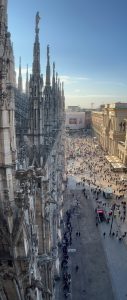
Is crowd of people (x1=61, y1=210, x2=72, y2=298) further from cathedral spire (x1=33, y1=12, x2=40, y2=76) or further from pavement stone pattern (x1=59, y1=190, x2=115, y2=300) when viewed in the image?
cathedral spire (x1=33, y1=12, x2=40, y2=76)

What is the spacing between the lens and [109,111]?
4402 inches

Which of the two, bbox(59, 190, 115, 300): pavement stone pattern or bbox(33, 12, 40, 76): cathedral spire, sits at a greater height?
bbox(33, 12, 40, 76): cathedral spire

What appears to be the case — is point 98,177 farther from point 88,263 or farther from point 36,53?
point 36,53

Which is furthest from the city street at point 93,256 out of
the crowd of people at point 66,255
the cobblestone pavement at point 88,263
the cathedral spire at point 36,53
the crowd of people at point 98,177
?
the cathedral spire at point 36,53

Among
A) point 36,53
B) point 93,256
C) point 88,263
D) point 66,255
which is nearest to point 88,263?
point 88,263

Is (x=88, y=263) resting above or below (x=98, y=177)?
below

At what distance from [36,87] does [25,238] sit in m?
16.4

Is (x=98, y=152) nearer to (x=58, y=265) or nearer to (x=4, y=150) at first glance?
(x=58, y=265)

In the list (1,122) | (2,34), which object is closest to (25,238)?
(1,122)

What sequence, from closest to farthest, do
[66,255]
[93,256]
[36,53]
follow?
[36,53], [66,255], [93,256]

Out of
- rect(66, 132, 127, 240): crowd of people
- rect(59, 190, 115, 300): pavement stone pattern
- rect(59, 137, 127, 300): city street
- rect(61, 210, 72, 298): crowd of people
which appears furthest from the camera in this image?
rect(66, 132, 127, 240): crowd of people

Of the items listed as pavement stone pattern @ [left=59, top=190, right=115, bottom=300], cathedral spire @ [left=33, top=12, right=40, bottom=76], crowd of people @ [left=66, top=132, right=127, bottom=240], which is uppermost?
cathedral spire @ [left=33, top=12, right=40, bottom=76]

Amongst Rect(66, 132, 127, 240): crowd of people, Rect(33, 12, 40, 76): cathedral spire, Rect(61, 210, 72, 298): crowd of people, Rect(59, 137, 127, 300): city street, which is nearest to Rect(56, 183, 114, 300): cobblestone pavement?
Rect(59, 137, 127, 300): city street

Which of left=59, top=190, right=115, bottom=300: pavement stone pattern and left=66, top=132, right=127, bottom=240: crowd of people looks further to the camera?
left=66, top=132, right=127, bottom=240: crowd of people
